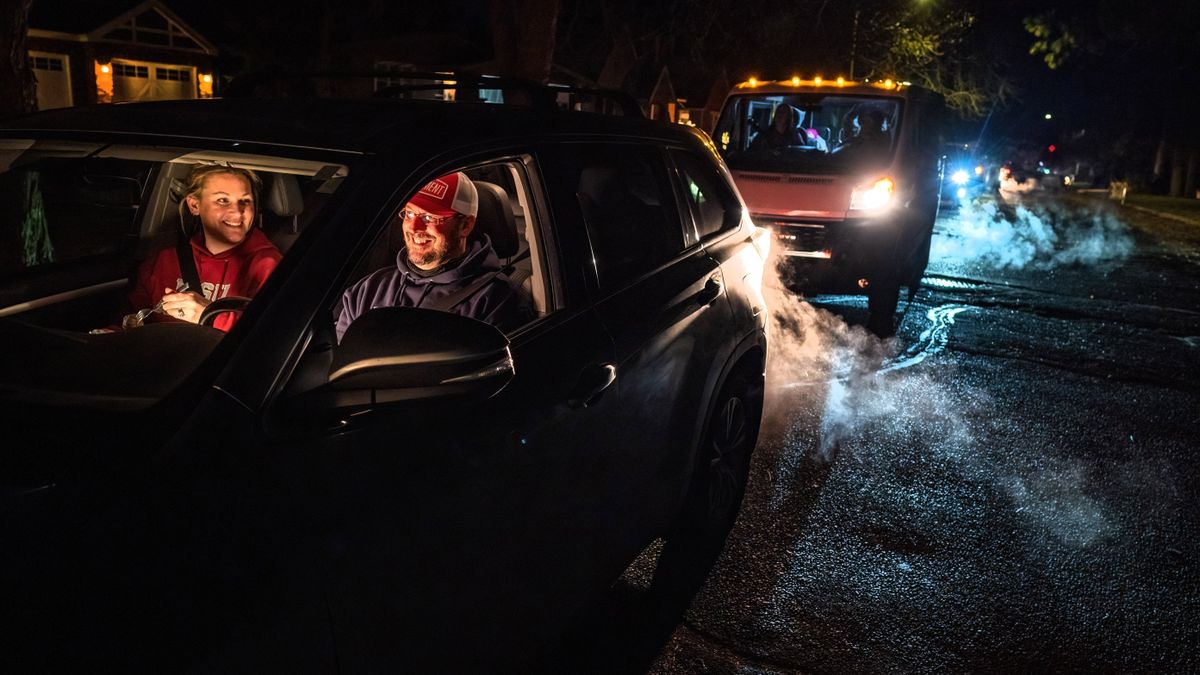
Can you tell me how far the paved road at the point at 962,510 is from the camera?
3523mm

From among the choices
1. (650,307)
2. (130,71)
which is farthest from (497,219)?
(130,71)

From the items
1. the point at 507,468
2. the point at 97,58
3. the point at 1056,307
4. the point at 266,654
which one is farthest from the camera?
the point at 97,58

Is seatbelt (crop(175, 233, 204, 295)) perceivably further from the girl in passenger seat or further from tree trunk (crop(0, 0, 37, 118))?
tree trunk (crop(0, 0, 37, 118))

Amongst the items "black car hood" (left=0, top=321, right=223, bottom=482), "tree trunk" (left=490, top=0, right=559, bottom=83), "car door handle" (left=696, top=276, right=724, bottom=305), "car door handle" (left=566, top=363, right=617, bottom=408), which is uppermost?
"tree trunk" (left=490, top=0, right=559, bottom=83)

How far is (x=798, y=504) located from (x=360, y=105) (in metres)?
3.02

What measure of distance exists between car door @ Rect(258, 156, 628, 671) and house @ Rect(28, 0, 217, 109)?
29.5m

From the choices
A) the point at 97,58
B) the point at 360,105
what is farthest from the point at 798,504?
the point at 97,58

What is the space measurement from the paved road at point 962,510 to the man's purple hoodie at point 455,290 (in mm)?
1321

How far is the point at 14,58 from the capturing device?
7227 millimetres

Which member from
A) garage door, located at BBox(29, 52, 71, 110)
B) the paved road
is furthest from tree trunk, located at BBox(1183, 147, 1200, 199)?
garage door, located at BBox(29, 52, 71, 110)

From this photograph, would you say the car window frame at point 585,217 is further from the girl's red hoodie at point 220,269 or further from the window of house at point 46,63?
the window of house at point 46,63

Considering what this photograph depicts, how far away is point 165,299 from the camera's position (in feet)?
10.1

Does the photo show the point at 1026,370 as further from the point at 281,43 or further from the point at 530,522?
the point at 281,43

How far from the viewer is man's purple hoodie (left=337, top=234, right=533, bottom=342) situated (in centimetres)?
289
